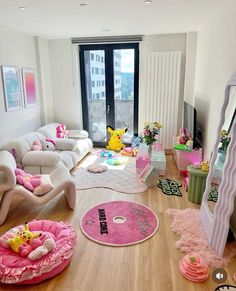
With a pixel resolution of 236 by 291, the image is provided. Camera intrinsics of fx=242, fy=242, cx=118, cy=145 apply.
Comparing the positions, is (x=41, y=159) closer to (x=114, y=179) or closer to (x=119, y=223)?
(x=114, y=179)

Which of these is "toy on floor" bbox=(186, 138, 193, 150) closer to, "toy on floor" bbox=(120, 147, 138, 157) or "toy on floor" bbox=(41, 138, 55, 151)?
"toy on floor" bbox=(120, 147, 138, 157)

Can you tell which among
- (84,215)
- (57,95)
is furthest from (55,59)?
(84,215)

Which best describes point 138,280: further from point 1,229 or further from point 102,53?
point 102,53

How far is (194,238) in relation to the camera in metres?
2.46

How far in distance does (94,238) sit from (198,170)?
1531mm

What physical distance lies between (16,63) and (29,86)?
0.53m

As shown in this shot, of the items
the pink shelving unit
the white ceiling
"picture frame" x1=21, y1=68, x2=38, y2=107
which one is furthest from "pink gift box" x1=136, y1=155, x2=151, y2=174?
"picture frame" x1=21, y1=68, x2=38, y2=107

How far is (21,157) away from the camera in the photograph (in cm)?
378

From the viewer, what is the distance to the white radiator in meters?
4.86

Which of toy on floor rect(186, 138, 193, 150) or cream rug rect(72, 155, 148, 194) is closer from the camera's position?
cream rug rect(72, 155, 148, 194)

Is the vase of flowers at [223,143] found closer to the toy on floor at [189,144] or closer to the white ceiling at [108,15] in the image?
the toy on floor at [189,144]

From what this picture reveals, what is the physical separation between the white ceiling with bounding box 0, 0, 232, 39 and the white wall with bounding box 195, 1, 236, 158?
0.20 metres

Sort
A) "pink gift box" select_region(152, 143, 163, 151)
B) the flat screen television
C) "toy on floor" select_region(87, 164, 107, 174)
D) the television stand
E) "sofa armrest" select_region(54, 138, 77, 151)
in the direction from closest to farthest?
1. the flat screen television
2. the television stand
3. "toy on floor" select_region(87, 164, 107, 174)
4. "sofa armrest" select_region(54, 138, 77, 151)
5. "pink gift box" select_region(152, 143, 163, 151)

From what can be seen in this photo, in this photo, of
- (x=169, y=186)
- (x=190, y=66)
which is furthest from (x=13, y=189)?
(x=190, y=66)
